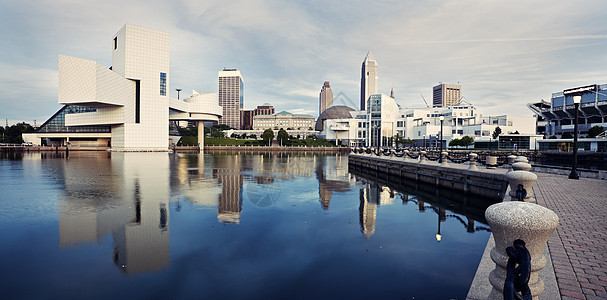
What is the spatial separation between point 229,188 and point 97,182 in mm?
9523

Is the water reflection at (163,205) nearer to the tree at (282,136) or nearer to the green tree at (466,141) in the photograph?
the green tree at (466,141)

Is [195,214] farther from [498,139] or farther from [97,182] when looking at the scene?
[498,139]

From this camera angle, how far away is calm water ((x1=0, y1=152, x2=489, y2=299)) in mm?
7121

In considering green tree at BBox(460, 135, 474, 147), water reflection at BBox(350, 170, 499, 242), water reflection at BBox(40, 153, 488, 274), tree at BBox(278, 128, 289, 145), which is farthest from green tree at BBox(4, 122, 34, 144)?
green tree at BBox(460, 135, 474, 147)

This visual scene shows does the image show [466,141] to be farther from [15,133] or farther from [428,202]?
[15,133]

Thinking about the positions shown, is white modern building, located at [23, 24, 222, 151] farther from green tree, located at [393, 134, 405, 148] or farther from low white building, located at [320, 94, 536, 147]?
green tree, located at [393, 134, 405, 148]

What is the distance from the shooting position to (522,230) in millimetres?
3568

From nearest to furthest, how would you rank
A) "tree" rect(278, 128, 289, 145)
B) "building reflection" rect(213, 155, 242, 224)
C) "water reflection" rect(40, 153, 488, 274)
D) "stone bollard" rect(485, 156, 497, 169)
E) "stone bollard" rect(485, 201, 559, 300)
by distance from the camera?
"stone bollard" rect(485, 201, 559, 300), "water reflection" rect(40, 153, 488, 274), "building reflection" rect(213, 155, 242, 224), "stone bollard" rect(485, 156, 497, 169), "tree" rect(278, 128, 289, 145)

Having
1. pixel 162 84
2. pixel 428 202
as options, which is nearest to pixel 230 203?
pixel 428 202

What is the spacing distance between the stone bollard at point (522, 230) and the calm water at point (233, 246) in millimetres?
3355

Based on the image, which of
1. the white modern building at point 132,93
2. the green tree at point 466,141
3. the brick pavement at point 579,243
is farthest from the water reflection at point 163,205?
the green tree at point 466,141

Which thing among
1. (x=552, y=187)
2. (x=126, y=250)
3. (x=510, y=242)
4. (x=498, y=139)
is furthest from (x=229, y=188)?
(x=498, y=139)

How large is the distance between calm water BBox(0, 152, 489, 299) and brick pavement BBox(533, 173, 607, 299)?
2.06 metres

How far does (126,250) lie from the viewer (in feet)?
30.2
